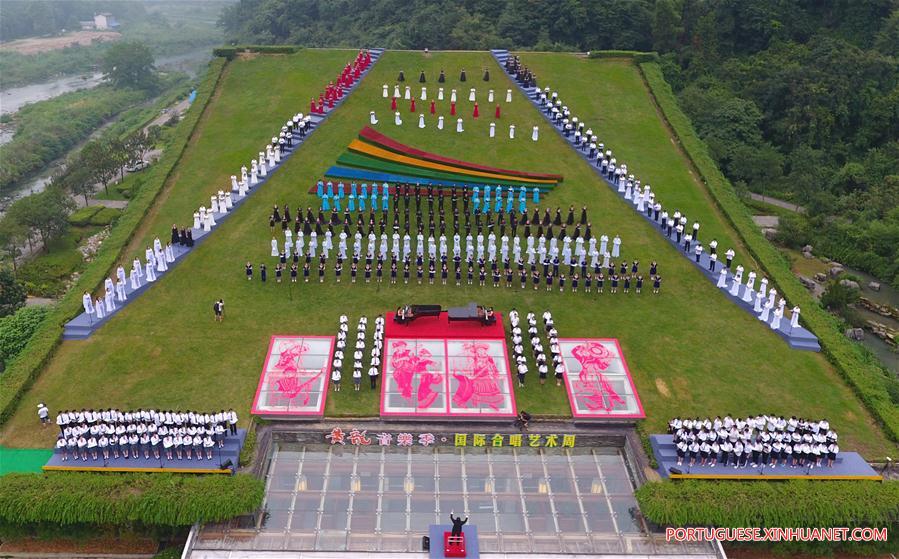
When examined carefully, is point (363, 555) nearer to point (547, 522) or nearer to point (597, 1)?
point (547, 522)

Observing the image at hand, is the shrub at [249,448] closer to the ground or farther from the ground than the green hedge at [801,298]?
closer to the ground

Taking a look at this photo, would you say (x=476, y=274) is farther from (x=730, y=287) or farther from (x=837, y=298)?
(x=837, y=298)

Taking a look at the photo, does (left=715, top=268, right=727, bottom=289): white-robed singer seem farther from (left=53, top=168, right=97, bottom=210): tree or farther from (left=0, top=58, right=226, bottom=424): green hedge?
(left=53, top=168, right=97, bottom=210): tree

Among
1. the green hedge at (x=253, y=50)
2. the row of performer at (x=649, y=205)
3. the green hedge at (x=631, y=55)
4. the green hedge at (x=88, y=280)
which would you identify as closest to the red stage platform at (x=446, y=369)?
the row of performer at (x=649, y=205)

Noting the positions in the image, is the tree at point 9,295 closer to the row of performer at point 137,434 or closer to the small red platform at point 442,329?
the row of performer at point 137,434

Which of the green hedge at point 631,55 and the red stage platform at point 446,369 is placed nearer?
the red stage platform at point 446,369

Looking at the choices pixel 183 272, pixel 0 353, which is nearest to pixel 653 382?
pixel 183 272

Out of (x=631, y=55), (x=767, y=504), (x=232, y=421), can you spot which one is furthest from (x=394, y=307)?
(x=631, y=55)
